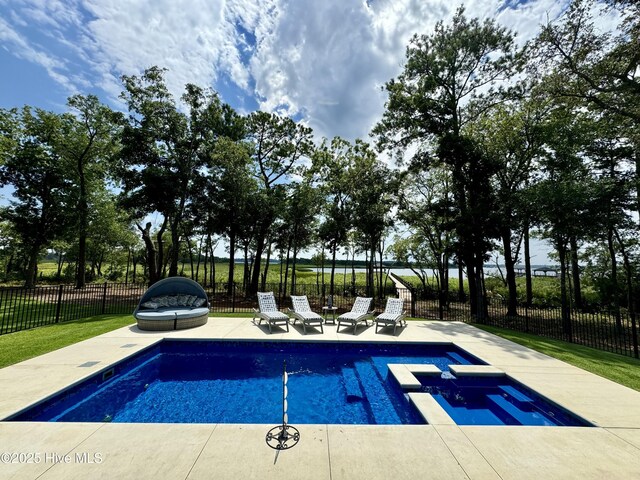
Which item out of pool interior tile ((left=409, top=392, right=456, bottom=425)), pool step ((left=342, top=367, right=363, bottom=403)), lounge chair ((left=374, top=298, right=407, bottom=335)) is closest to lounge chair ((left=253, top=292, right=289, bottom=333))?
pool step ((left=342, top=367, right=363, bottom=403))

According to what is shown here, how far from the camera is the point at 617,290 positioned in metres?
13.1

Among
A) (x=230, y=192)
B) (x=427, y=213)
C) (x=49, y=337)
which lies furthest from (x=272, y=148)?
(x=49, y=337)

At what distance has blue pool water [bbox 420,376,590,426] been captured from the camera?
445cm

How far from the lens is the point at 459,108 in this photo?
15164 millimetres

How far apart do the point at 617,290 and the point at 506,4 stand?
14714mm

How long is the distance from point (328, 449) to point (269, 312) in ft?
23.1

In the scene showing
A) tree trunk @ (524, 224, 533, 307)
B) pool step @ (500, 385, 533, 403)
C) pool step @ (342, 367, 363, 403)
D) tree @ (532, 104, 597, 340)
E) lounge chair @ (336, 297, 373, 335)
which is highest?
tree @ (532, 104, 597, 340)

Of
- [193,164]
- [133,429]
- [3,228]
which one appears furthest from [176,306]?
[3,228]

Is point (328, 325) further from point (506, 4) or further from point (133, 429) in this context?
point (506, 4)

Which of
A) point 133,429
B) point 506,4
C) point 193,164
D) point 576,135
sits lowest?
point 133,429

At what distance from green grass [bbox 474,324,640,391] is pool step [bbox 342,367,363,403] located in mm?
5278

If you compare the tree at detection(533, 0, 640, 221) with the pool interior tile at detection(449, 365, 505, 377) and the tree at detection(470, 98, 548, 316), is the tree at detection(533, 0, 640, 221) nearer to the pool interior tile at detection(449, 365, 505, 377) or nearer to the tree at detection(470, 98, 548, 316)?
the tree at detection(470, 98, 548, 316)

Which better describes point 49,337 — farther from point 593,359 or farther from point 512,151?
point 512,151

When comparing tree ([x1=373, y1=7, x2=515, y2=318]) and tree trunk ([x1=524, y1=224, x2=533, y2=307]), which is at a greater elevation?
tree ([x1=373, y1=7, x2=515, y2=318])
